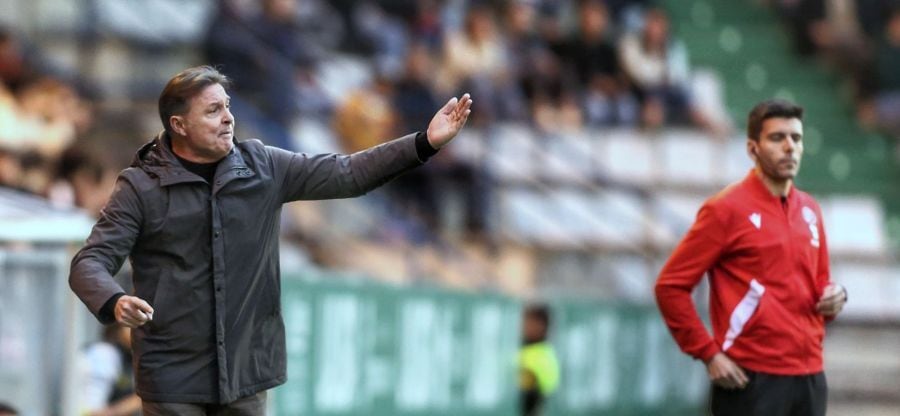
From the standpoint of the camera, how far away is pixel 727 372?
844 cm

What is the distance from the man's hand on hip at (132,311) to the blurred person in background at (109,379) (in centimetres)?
397

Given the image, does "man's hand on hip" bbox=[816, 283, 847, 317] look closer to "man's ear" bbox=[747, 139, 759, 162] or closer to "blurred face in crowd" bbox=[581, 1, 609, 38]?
"man's ear" bbox=[747, 139, 759, 162]

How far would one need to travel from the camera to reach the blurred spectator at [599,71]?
70.1 feet

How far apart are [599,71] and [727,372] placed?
13.7 m

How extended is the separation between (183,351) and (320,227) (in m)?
9.12

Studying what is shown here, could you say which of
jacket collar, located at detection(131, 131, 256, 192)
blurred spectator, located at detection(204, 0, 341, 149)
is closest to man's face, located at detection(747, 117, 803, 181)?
jacket collar, located at detection(131, 131, 256, 192)

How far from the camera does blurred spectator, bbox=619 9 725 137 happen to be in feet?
69.8

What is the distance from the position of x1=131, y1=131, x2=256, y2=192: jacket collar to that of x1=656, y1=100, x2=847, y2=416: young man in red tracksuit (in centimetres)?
237

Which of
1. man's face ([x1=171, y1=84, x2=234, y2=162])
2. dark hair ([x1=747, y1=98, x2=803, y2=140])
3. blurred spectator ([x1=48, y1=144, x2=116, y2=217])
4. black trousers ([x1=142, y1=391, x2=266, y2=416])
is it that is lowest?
black trousers ([x1=142, y1=391, x2=266, y2=416])

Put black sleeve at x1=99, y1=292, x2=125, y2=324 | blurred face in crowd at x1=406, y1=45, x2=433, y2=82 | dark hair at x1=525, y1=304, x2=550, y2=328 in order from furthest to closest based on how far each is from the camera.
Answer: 1. blurred face in crowd at x1=406, y1=45, x2=433, y2=82
2. dark hair at x1=525, y1=304, x2=550, y2=328
3. black sleeve at x1=99, y1=292, x2=125, y2=324

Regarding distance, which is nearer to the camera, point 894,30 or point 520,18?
point 894,30

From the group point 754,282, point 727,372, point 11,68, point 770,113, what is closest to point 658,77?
point 11,68

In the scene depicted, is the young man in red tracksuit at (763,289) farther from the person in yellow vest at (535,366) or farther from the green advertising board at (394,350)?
the person in yellow vest at (535,366)

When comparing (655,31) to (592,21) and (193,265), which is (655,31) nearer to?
(592,21)
